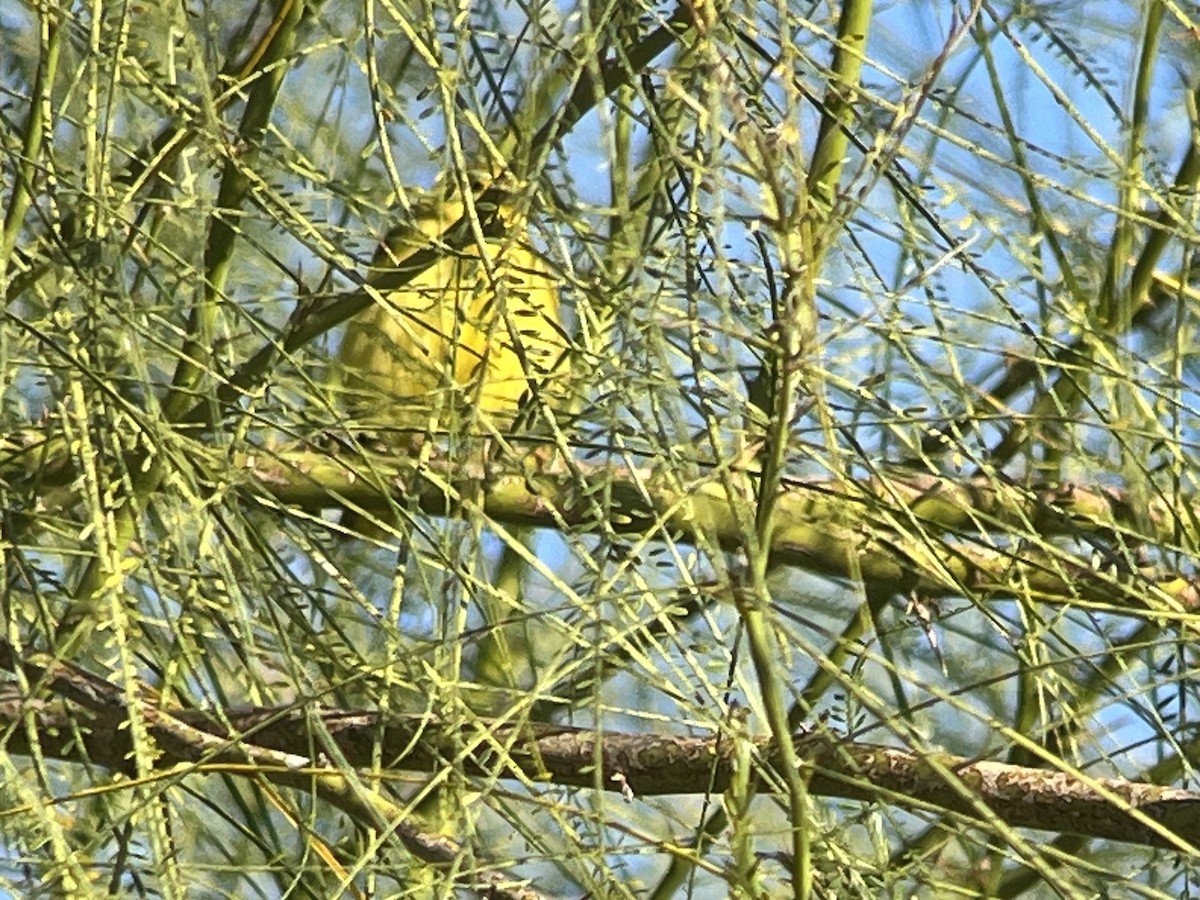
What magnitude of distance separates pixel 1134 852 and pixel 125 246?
3.62ft

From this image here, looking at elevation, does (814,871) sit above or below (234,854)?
below

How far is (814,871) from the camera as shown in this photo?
736mm

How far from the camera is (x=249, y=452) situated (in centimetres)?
→ 88

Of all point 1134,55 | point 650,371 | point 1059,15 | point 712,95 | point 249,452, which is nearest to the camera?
point 712,95

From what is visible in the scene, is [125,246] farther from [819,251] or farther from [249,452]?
[819,251]

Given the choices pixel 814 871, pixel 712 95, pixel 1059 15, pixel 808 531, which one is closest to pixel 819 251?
pixel 712 95

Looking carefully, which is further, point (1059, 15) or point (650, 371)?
point (1059, 15)

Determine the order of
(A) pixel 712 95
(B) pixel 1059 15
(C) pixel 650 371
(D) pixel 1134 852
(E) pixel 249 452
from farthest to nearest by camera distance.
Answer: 1. (D) pixel 1134 852
2. (B) pixel 1059 15
3. (E) pixel 249 452
4. (C) pixel 650 371
5. (A) pixel 712 95

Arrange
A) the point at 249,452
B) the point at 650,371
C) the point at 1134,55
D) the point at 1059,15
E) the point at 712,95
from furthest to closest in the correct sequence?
the point at 1059,15
the point at 1134,55
the point at 249,452
the point at 650,371
the point at 712,95

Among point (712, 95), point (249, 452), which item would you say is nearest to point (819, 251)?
point (712, 95)

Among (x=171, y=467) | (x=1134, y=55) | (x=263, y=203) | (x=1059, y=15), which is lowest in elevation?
(x=171, y=467)

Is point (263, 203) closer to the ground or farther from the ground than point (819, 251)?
farther from the ground

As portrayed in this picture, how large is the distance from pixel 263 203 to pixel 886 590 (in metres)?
0.58

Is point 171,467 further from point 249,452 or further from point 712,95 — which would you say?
point 712,95
